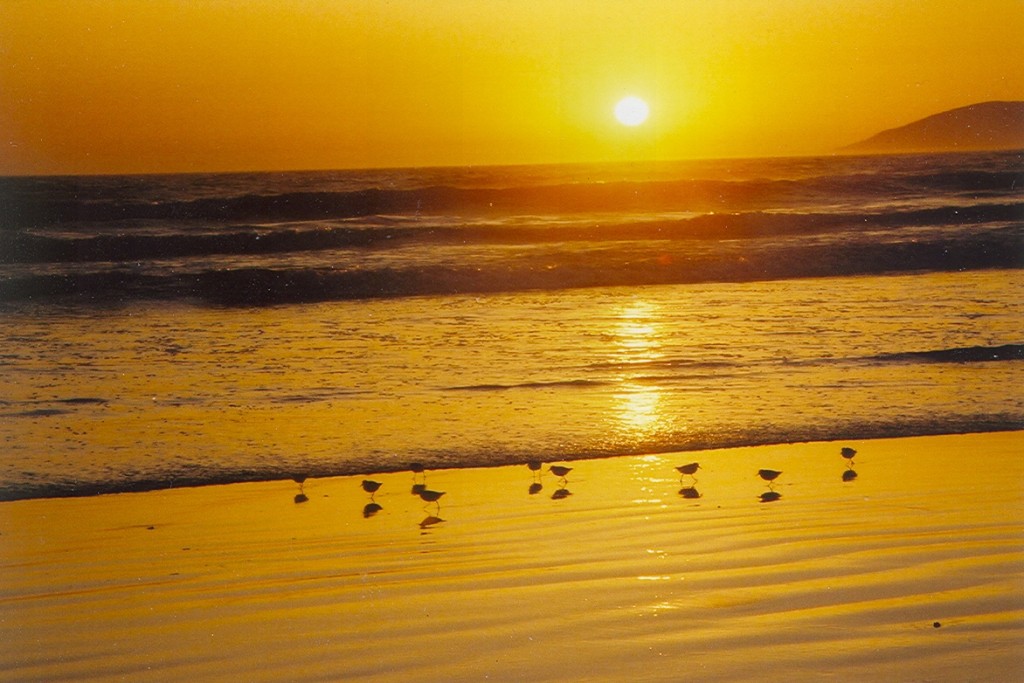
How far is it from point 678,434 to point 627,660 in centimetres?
169

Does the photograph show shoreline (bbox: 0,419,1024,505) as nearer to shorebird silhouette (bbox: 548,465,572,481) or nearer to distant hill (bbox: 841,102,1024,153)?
shorebird silhouette (bbox: 548,465,572,481)

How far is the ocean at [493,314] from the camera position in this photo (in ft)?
13.0

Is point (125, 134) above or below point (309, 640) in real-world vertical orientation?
above

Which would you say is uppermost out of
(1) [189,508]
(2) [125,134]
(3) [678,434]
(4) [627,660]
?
(2) [125,134]

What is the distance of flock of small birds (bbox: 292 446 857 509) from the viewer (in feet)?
10.5

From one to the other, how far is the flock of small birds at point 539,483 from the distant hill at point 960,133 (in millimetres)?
2252

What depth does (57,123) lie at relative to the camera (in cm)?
497

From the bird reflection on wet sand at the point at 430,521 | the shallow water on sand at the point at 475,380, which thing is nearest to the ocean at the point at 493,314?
the shallow water on sand at the point at 475,380

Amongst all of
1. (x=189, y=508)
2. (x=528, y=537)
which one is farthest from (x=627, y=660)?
(x=189, y=508)

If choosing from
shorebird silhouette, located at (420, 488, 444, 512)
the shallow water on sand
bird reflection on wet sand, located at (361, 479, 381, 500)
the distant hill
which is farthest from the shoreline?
the distant hill

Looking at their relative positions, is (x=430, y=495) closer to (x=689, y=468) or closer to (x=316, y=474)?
(x=316, y=474)

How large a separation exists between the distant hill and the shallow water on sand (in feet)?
2.84

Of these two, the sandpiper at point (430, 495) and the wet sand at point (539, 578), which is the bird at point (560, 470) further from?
the sandpiper at point (430, 495)

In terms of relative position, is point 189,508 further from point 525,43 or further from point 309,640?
point 525,43
